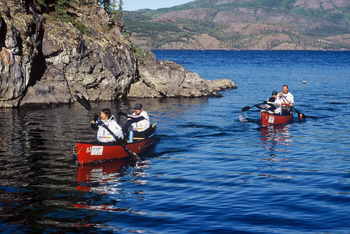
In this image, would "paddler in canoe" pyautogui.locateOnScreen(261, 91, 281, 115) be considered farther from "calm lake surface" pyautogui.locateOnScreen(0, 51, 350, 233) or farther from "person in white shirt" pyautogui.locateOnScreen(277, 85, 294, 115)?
"calm lake surface" pyautogui.locateOnScreen(0, 51, 350, 233)

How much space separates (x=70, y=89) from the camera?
37281 mm

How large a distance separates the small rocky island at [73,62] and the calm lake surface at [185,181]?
15.4 feet

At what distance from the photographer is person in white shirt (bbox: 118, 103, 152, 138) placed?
21236 millimetres

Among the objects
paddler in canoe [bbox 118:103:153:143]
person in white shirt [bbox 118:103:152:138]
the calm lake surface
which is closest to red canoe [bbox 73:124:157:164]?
the calm lake surface

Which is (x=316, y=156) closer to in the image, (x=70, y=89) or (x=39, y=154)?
(x=39, y=154)

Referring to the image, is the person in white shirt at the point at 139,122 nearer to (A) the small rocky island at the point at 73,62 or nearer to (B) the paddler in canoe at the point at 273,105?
(B) the paddler in canoe at the point at 273,105

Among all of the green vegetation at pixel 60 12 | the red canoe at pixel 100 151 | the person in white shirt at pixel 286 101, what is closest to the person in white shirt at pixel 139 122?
the red canoe at pixel 100 151

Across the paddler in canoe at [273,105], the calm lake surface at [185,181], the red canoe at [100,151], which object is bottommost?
the calm lake surface at [185,181]

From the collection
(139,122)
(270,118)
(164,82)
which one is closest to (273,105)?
(270,118)

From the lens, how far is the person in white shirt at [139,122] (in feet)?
69.7

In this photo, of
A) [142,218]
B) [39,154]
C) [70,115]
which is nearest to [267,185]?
[142,218]

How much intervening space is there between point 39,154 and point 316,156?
12503 millimetres

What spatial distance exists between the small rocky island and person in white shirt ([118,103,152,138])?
558 inches

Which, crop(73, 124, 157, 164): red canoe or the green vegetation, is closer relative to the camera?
crop(73, 124, 157, 164): red canoe
